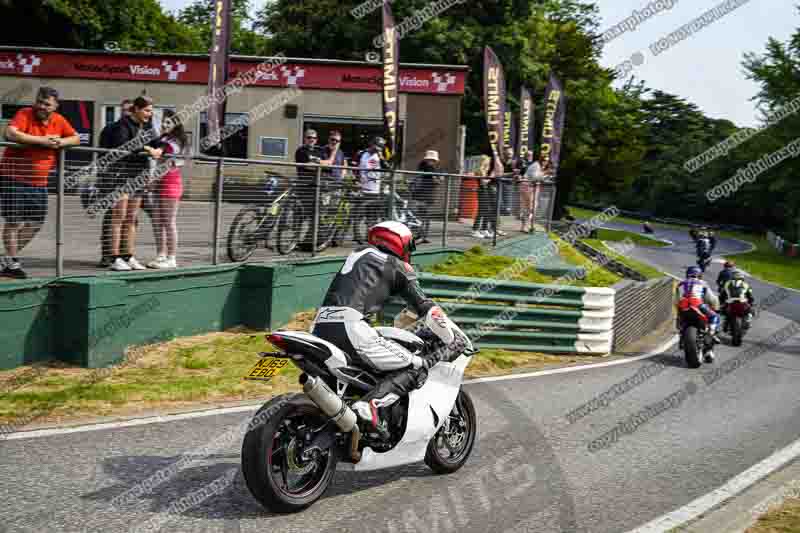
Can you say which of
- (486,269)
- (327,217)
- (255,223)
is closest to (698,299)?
(486,269)

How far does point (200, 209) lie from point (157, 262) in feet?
3.08

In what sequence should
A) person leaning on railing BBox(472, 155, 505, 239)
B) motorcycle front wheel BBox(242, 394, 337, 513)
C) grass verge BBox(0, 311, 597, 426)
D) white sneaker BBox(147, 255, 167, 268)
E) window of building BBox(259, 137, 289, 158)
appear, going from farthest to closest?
1. window of building BBox(259, 137, 289, 158)
2. person leaning on railing BBox(472, 155, 505, 239)
3. white sneaker BBox(147, 255, 167, 268)
4. grass verge BBox(0, 311, 597, 426)
5. motorcycle front wheel BBox(242, 394, 337, 513)

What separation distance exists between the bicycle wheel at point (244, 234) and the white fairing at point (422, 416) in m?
5.35

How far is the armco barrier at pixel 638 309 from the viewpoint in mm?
14188

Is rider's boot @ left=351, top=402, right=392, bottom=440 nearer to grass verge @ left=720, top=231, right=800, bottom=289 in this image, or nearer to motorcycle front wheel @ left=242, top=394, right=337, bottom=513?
motorcycle front wheel @ left=242, top=394, right=337, bottom=513

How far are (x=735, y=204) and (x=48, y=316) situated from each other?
86100mm

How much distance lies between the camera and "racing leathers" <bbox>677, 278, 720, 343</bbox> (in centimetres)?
1415

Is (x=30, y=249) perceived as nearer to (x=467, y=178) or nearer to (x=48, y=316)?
(x=48, y=316)

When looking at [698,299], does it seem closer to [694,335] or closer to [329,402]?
[694,335]

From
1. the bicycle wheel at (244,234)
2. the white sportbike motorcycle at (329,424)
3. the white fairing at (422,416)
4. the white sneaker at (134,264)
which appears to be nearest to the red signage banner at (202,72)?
the bicycle wheel at (244,234)

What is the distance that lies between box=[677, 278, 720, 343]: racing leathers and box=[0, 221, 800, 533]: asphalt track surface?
436cm

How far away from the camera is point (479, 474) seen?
20.6ft

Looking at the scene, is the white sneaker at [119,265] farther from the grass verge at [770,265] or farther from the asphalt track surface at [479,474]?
the grass verge at [770,265]

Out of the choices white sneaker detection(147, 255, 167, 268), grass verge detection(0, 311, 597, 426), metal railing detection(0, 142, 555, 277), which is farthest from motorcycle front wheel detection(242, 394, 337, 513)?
white sneaker detection(147, 255, 167, 268)
